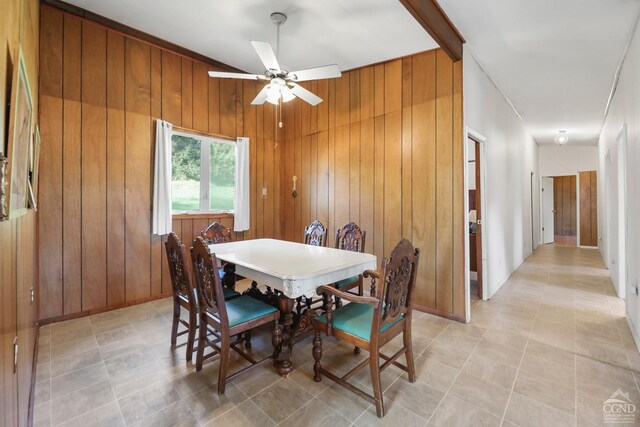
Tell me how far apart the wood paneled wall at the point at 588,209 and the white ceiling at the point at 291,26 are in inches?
A: 288

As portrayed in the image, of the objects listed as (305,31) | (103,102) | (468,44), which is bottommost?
(103,102)

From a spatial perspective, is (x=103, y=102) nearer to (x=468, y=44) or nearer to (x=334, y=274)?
(x=334, y=274)

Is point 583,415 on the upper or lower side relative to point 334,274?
lower

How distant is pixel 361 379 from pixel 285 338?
2.01 feet

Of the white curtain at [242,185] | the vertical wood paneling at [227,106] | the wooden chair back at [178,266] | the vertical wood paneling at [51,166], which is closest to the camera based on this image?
the wooden chair back at [178,266]

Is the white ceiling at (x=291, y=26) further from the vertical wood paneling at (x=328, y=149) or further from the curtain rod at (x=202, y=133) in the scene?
the curtain rod at (x=202, y=133)

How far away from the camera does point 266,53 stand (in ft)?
7.97

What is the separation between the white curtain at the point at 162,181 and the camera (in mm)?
3609

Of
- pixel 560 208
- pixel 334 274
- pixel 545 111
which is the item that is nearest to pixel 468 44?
pixel 334 274

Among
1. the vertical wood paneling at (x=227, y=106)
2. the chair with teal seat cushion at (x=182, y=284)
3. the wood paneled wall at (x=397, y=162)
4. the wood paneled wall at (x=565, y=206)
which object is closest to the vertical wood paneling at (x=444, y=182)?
the wood paneled wall at (x=397, y=162)

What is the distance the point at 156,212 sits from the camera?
361 centimetres

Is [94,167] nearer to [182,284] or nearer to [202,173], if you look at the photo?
[202,173]

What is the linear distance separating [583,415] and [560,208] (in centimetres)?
1105

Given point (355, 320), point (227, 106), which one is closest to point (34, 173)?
point (355, 320)
